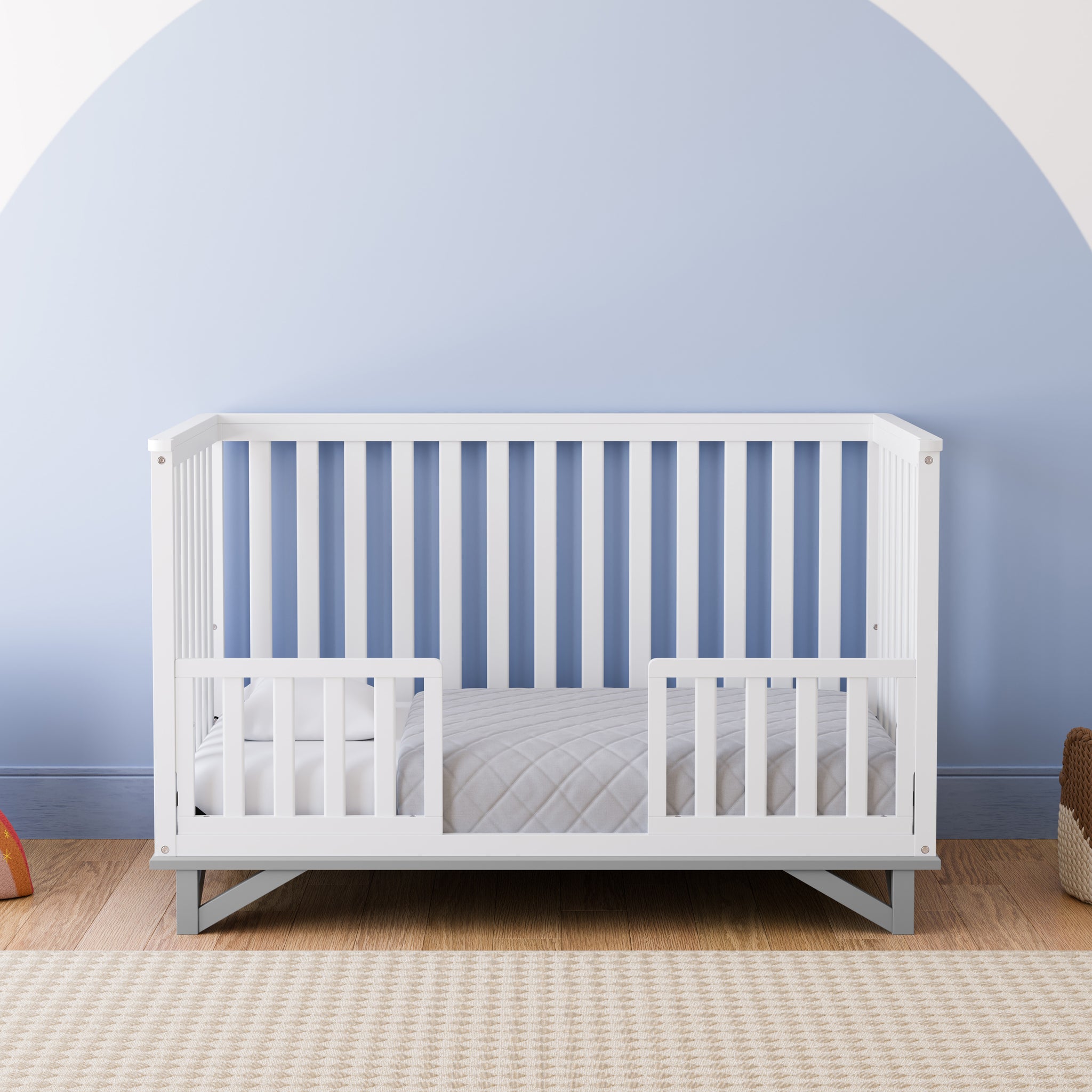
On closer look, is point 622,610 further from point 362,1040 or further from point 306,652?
point 362,1040

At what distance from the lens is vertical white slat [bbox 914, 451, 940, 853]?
1.81 m

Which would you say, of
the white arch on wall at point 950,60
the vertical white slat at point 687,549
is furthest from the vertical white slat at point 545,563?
the white arch on wall at point 950,60

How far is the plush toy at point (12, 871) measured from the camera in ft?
6.72

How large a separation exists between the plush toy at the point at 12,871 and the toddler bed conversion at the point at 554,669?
0.36 m

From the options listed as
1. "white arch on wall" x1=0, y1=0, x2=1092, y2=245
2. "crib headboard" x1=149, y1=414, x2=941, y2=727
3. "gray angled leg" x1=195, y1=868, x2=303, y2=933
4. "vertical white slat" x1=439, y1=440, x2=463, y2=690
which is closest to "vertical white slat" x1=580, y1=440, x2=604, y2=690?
"crib headboard" x1=149, y1=414, x2=941, y2=727

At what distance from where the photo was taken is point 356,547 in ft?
7.55

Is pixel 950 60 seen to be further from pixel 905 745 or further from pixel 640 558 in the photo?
pixel 905 745

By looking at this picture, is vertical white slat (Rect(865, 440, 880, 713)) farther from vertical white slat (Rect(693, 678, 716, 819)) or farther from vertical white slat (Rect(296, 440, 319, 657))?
vertical white slat (Rect(296, 440, 319, 657))

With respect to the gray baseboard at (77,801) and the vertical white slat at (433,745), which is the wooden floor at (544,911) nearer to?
the gray baseboard at (77,801)

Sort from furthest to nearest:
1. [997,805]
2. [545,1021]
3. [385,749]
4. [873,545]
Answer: [997,805]
[873,545]
[385,749]
[545,1021]

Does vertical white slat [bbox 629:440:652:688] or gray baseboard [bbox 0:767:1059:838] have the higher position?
vertical white slat [bbox 629:440:652:688]

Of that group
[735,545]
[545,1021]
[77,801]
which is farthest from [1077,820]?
[77,801]

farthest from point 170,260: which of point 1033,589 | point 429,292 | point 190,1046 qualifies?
point 1033,589

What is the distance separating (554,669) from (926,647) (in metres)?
0.76
